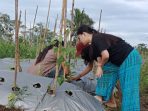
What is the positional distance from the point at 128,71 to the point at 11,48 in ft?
18.2

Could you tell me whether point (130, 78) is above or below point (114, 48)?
below

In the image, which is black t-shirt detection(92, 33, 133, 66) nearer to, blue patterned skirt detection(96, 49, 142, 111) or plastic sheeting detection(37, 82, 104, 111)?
blue patterned skirt detection(96, 49, 142, 111)

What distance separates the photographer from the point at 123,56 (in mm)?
3855

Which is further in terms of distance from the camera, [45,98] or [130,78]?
[130,78]

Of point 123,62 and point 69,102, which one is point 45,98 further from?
point 123,62

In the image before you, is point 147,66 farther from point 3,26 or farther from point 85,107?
point 3,26

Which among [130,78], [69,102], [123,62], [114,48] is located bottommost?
[69,102]

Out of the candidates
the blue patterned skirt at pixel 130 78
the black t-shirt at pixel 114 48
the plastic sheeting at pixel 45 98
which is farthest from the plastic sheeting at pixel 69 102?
the black t-shirt at pixel 114 48

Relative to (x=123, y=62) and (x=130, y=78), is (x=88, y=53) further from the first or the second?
(x=130, y=78)

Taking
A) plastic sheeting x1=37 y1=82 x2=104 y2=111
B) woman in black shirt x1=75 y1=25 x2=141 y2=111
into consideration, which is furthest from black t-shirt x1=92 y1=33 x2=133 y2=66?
plastic sheeting x1=37 y1=82 x2=104 y2=111

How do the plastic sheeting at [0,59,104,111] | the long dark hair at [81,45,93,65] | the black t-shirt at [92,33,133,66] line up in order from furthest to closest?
the long dark hair at [81,45,93,65] < the black t-shirt at [92,33,133,66] < the plastic sheeting at [0,59,104,111]

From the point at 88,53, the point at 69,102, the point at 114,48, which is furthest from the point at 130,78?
the point at 69,102

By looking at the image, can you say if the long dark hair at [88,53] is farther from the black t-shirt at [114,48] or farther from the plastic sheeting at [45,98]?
the plastic sheeting at [45,98]

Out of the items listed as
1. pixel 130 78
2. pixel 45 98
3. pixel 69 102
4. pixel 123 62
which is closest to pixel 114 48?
pixel 123 62
